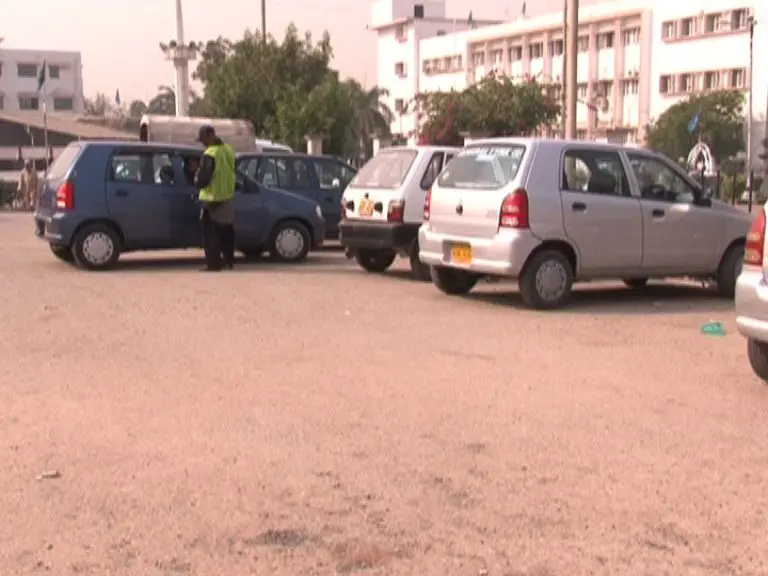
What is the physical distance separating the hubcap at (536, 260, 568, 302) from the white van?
2543 millimetres

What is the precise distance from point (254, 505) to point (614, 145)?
26.4 feet

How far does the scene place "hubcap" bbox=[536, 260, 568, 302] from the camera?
11477 millimetres

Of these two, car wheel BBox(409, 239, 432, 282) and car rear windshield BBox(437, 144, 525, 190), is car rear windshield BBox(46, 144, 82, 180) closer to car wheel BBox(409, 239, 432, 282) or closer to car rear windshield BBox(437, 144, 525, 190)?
car wheel BBox(409, 239, 432, 282)

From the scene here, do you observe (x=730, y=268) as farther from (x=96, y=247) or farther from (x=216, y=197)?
(x=96, y=247)

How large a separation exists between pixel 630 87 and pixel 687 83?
533cm

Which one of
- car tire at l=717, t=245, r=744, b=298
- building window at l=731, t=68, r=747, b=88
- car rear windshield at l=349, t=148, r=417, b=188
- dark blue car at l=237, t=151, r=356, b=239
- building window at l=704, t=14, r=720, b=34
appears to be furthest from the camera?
building window at l=704, t=14, r=720, b=34

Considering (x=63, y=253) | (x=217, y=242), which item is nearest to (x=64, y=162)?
(x=63, y=253)

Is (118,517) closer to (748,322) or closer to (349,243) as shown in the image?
(748,322)

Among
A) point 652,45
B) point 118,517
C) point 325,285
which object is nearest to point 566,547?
point 118,517

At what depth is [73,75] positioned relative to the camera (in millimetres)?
110312

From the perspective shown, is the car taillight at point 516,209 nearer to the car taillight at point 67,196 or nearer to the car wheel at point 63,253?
the car taillight at point 67,196

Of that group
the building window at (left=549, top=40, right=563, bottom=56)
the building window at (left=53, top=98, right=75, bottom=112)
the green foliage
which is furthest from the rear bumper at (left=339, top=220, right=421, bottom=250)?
the building window at (left=53, top=98, right=75, bottom=112)

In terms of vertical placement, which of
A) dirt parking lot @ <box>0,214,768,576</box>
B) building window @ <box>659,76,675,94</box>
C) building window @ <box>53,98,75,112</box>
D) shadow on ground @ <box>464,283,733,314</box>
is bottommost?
shadow on ground @ <box>464,283,733,314</box>

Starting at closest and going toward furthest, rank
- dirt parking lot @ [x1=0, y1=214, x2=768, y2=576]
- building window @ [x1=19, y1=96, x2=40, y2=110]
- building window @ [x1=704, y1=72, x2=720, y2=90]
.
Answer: dirt parking lot @ [x1=0, y1=214, x2=768, y2=576] → building window @ [x1=704, y1=72, x2=720, y2=90] → building window @ [x1=19, y1=96, x2=40, y2=110]
